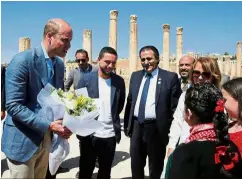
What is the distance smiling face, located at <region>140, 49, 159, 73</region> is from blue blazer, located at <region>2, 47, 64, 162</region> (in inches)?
84.0

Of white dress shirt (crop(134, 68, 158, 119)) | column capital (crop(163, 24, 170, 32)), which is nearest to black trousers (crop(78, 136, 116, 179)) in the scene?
white dress shirt (crop(134, 68, 158, 119))

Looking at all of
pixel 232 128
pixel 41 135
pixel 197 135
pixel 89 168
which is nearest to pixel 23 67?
pixel 41 135

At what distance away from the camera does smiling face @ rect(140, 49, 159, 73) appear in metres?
5.08

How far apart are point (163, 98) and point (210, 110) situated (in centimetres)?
246

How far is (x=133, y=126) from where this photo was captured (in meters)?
5.13

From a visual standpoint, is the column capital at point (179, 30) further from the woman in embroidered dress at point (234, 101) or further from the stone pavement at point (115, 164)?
the woman in embroidered dress at point (234, 101)

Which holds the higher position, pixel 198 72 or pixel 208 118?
pixel 198 72

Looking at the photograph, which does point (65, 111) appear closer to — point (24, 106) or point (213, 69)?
point (24, 106)

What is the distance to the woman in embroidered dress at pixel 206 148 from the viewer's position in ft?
7.40

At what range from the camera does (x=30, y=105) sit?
11.0ft

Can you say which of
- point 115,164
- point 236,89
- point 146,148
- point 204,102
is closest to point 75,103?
point 204,102

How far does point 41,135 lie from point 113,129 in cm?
194

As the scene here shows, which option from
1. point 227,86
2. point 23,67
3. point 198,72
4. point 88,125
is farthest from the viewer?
point 198,72

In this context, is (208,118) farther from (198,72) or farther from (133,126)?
(133,126)
